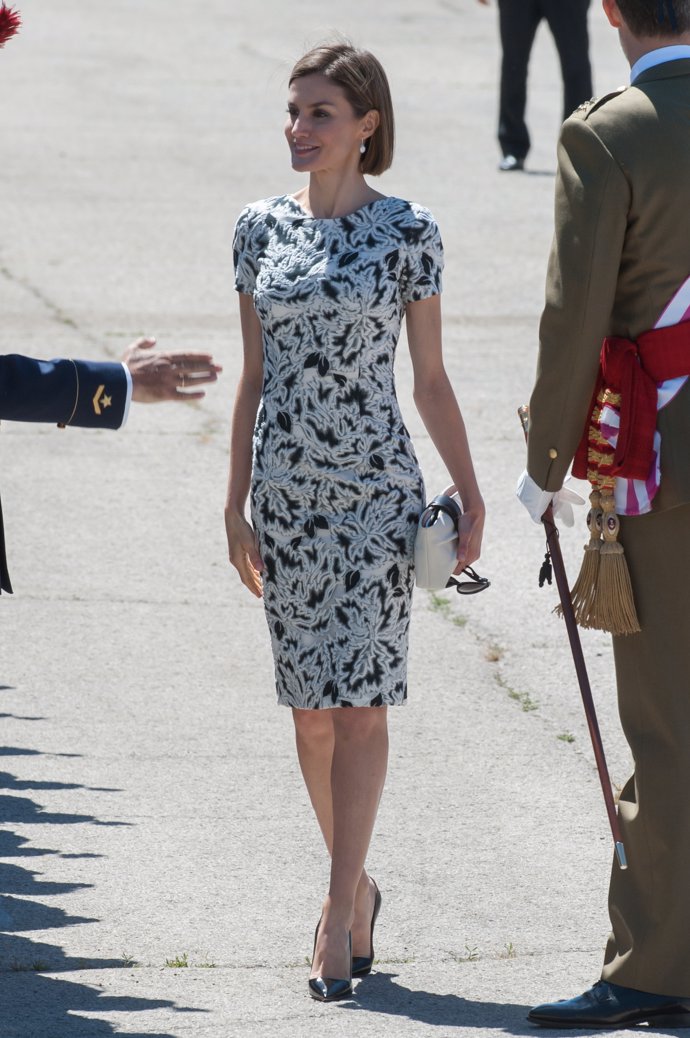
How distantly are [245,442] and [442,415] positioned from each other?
44cm

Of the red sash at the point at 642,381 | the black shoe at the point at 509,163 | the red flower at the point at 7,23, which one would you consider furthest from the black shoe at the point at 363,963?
the black shoe at the point at 509,163

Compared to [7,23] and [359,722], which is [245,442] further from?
[7,23]

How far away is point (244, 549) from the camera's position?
400cm

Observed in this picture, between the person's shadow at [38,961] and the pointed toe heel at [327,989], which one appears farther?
the pointed toe heel at [327,989]

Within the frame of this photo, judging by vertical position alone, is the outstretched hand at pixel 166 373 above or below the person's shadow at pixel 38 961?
above

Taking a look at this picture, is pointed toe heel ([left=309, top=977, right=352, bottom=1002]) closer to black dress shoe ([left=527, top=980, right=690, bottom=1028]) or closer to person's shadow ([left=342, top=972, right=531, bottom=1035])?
person's shadow ([left=342, top=972, right=531, bottom=1035])

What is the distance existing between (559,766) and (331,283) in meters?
1.88

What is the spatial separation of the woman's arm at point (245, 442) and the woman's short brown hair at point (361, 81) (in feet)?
1.42

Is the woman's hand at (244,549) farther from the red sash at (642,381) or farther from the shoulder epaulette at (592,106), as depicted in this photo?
the shoulder epaulette at (592,106)

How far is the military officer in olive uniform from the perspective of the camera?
11.0ft

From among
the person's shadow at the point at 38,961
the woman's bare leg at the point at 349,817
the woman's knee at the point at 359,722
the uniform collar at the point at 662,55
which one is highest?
the uniform collar at the point at 662,55

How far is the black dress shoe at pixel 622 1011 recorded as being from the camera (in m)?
3.55

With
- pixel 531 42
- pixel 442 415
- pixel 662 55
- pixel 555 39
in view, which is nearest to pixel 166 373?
pixel 442 415

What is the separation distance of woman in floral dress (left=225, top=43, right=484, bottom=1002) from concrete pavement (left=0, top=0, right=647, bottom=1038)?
10.7 inches
